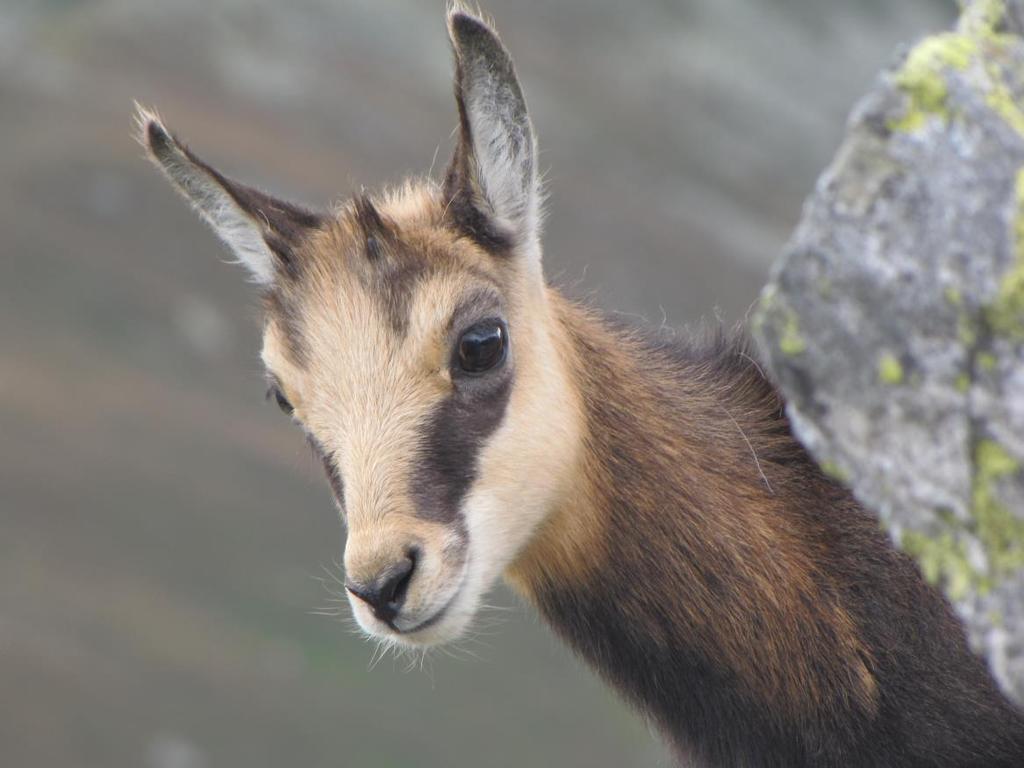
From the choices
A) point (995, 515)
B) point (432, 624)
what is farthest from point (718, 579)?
point (995, 515)

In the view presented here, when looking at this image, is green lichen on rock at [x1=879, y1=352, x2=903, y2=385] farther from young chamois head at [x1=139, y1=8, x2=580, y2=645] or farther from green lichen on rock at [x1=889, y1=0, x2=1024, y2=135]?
young chamois head at [x1=139, y1=8, x2=580, y2=645]

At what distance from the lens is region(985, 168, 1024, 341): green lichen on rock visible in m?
3.90


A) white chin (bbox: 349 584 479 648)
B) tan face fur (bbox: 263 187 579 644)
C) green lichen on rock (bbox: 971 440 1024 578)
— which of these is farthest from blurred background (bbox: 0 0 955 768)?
green lichen on rock (bbox: 971 440 1024 578)

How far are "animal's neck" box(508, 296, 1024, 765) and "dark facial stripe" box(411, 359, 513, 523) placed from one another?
56 cm

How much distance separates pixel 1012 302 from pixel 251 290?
18.5 m

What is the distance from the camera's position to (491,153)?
21.3 feet

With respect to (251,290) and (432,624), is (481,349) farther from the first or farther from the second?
(251,290)

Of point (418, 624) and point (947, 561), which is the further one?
point (418, 624)

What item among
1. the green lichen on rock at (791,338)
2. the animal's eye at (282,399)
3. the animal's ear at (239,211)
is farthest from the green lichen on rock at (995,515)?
the animal's ear at (239,211)

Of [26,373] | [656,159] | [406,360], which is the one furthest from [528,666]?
[406,360]

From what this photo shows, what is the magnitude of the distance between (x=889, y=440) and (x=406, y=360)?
252 cm

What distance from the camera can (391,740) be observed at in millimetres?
18422

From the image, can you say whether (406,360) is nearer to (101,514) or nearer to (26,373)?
(101,514)

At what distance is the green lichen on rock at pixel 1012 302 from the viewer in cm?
390
